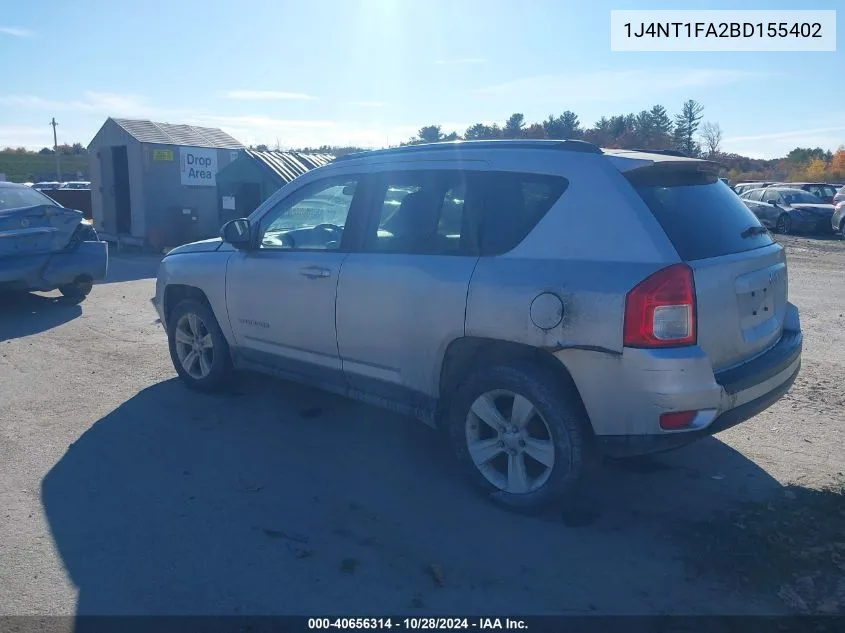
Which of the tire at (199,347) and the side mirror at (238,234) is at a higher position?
the side mirror at (238,234)

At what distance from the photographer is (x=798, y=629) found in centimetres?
315

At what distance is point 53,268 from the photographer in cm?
955

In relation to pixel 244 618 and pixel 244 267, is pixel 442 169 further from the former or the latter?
pixel 244 618

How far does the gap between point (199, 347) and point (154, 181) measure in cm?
1184

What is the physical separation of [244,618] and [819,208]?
81.2ft

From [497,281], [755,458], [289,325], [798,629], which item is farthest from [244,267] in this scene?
[798,629]

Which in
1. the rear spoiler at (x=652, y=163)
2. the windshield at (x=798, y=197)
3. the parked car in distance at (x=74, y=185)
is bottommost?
the rear spoiler at (x=652, y=163)

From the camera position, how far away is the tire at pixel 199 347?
6.07 meters

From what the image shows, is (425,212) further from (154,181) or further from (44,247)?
(154,181)

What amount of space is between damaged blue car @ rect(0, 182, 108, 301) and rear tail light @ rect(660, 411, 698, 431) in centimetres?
808

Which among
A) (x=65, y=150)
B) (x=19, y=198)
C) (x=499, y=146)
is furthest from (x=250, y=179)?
(x=65, y=150)

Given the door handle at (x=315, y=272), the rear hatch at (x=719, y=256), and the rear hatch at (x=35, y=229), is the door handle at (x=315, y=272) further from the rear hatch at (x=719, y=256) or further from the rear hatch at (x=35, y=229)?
the rear hatch at (x=35, y=229)

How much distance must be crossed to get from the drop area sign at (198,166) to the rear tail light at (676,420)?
1561 cm

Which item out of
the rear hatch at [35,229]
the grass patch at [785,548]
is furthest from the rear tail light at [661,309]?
the rear hatch at [35,229]
